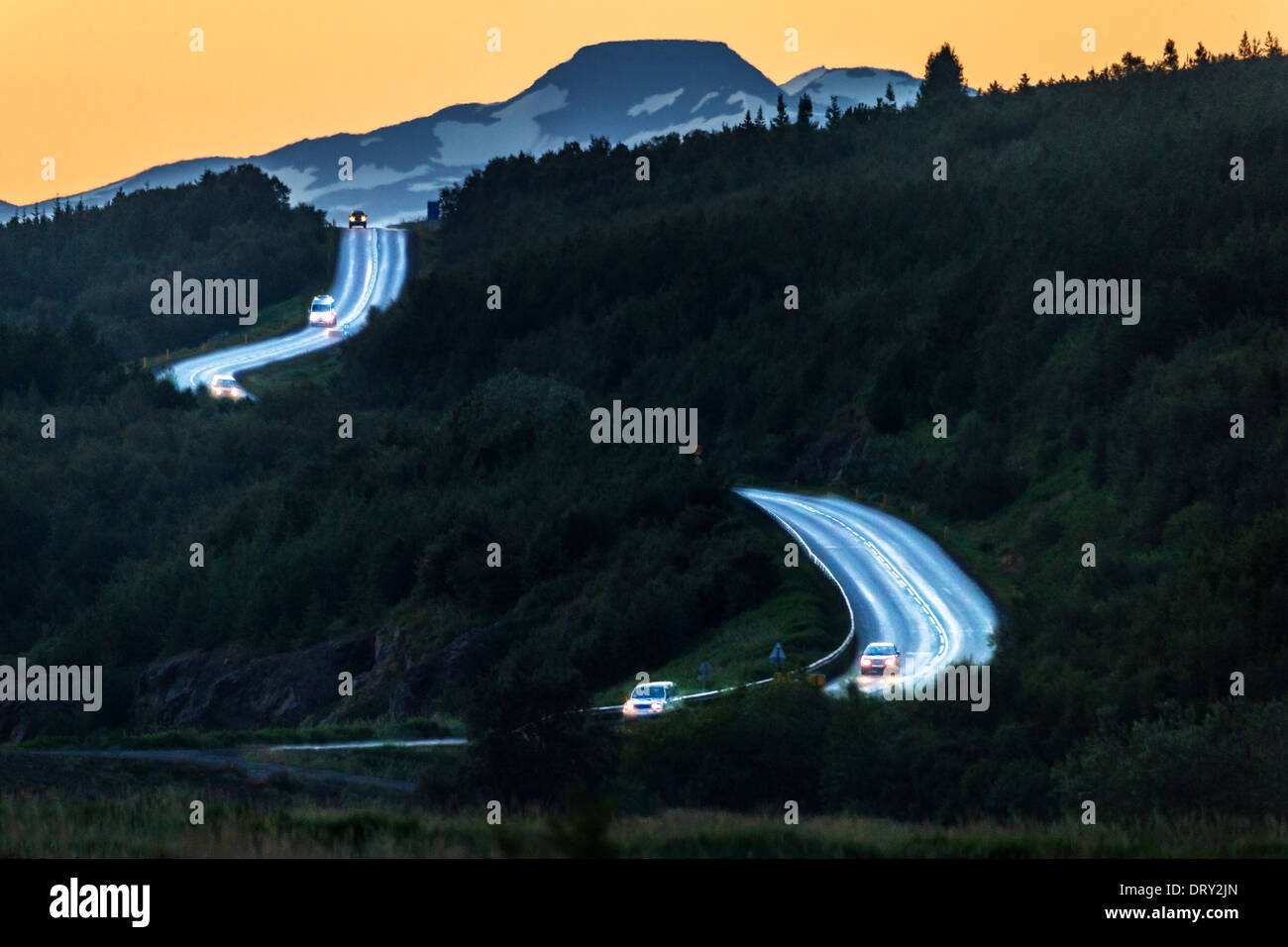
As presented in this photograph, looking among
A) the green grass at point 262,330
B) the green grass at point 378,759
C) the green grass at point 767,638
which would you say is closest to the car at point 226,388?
the green grass at point 262,330

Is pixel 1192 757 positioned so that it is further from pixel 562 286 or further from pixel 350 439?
pixel 562 286

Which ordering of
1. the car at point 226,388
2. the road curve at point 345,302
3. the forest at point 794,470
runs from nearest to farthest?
the forest at point 794,470 < the car at point 226,388 < the road curve at point 345,302

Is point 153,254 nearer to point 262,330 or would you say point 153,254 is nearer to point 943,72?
point 262,330

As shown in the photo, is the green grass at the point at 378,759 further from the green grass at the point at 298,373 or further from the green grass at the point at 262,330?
the green grass at the point at 262,330

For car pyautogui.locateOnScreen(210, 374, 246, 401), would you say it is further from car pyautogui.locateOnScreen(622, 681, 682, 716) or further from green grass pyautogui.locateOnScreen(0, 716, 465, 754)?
car pyautogui.locateOnScreen(622, 681, 682, 716)

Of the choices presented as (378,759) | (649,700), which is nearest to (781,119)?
(649,700)
